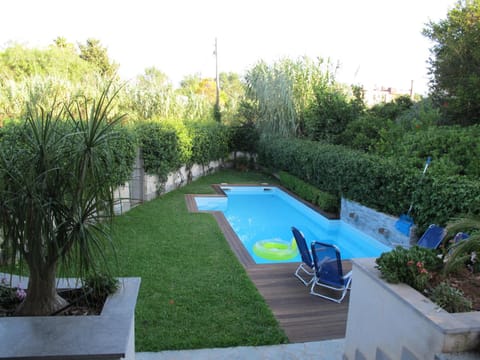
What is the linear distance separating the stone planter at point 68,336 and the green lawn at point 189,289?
643mm

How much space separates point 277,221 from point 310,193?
1446 mm

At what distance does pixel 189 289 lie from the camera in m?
4.89

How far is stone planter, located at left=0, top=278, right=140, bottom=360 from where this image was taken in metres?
2.00

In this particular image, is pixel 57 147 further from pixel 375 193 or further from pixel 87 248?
pixel 375 193

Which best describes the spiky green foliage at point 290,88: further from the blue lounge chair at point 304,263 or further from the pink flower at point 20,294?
the pink flower at point 20,294

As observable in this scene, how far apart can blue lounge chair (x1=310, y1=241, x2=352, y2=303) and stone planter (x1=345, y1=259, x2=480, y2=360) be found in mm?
1740

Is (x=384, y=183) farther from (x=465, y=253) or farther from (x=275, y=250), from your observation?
(x=465, y=253)

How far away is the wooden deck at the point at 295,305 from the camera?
397 cm

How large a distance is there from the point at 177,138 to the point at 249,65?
7.06 metres

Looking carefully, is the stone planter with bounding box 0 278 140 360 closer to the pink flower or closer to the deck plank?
the pink flower

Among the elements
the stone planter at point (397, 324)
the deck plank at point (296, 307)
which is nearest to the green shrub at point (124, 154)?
the deck plank at point (296, 307)

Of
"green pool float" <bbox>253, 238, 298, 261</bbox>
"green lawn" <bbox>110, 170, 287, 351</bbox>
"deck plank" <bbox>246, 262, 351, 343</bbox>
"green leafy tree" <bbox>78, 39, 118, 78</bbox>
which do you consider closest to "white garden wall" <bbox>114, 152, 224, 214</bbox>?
"green lawn" <bbox>110, 170, 287, 351</bbox>

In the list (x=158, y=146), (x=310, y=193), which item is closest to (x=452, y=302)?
(x=310, y=193)

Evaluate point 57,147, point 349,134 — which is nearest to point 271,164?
point 349,134
